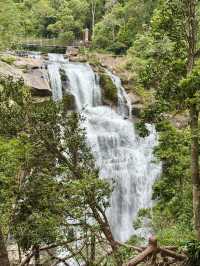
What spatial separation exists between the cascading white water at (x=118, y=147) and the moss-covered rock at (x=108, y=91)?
339 mm

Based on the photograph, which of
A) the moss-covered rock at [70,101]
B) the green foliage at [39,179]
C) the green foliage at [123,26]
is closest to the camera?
the green foliage at [39,179]

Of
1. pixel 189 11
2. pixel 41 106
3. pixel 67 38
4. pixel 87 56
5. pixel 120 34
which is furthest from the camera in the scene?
pixel 67 38

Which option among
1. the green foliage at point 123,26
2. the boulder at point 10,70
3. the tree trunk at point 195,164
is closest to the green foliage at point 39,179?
the tree trunk at point 195,164

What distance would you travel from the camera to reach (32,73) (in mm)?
28156

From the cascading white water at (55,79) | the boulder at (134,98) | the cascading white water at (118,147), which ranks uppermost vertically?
the cascading white water at (55,79)

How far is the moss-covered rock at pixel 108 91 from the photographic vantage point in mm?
29719

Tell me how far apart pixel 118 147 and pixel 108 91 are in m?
5.67

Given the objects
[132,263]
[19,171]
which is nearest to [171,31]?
[19,171]

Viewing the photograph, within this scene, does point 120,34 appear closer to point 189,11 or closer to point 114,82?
point 114,82

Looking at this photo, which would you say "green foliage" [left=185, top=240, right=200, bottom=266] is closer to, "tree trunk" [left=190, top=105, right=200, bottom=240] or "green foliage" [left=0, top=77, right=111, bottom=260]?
"tree trunk" [left=190, top=105, right=200, bottom=240]

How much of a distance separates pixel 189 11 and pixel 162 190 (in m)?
6.28

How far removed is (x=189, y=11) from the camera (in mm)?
11281

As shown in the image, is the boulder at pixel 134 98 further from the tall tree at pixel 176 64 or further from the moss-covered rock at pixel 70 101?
the tall tree at pixel 176 64

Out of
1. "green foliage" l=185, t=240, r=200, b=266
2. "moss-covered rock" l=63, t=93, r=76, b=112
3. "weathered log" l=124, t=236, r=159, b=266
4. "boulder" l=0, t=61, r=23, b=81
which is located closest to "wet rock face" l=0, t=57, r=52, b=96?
"boulder" l=0, t=61, r=23, b=81
